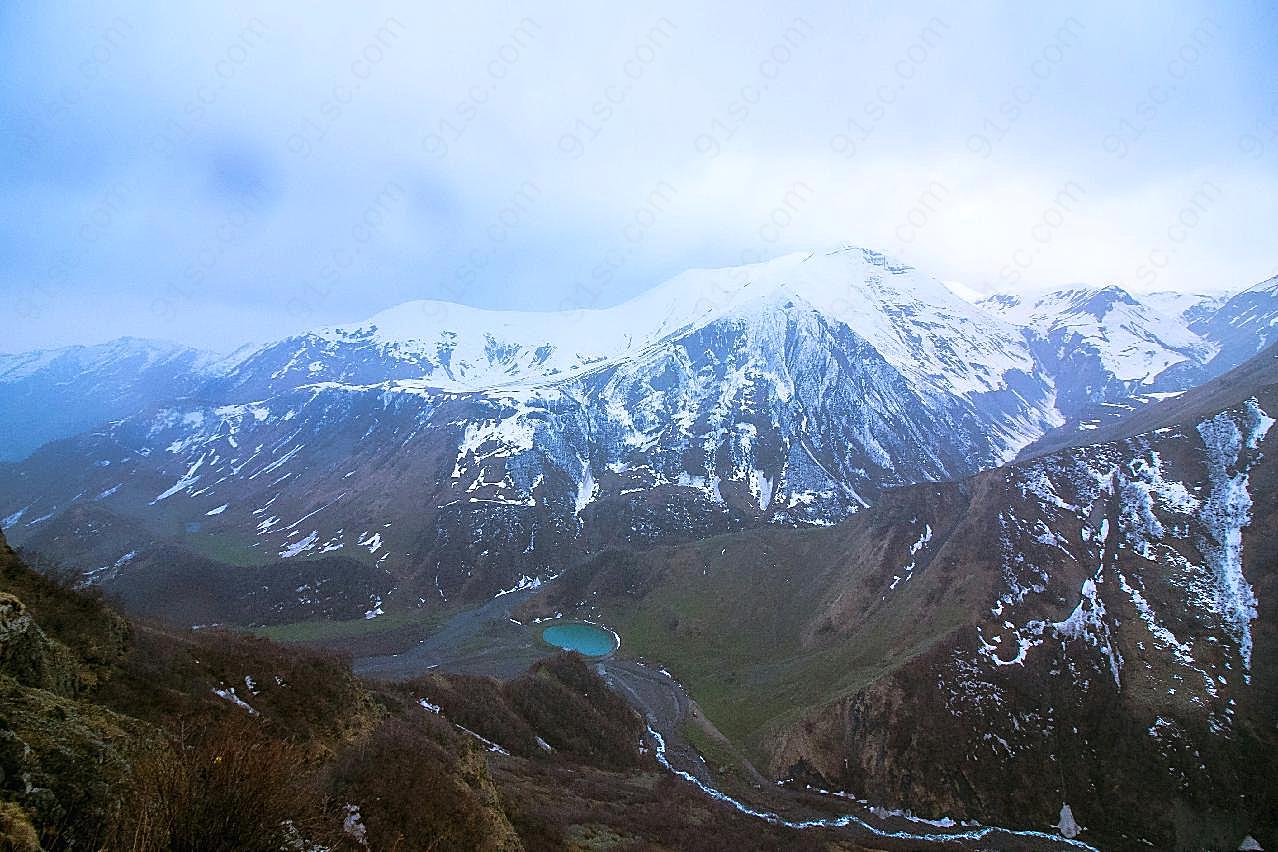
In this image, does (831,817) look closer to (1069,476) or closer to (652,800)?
(652,800)

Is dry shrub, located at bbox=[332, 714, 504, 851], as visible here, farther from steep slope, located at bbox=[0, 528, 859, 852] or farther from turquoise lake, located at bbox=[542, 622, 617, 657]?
turquoise lake, located at bbox=[542, 622, 617, 657]

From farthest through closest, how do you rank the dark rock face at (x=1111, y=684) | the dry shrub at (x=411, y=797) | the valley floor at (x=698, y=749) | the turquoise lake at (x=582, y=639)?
1. the turquoise lake at (x=582, y=639)
2. the valley floor at (x=698, y=749)
3. the dark rock face at (x=1111, y=684)
4. the dry shrub at (x=411, y=797)

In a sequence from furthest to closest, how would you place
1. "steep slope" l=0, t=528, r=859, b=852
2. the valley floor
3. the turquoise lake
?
the turquoise lake < the valley floor < "steep slope" l=0, t=528, r=859, b=852

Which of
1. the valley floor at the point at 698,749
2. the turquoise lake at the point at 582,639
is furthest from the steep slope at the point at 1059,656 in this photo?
the turquoise lake at the point at 582,639

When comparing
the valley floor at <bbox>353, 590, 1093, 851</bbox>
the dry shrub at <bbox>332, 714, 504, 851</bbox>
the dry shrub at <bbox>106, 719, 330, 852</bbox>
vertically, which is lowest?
the valley floor at <bbox>353, 590, 1093, 851</bbox>

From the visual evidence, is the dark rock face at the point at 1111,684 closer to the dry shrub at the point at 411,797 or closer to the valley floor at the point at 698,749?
the valley floor at the point at 698,749

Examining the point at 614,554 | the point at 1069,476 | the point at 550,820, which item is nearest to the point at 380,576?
the point at 614,554

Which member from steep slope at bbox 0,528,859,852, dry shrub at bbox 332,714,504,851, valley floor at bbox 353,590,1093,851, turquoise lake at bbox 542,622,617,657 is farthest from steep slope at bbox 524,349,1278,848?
dry shrub at bbox 332,714,504,851
